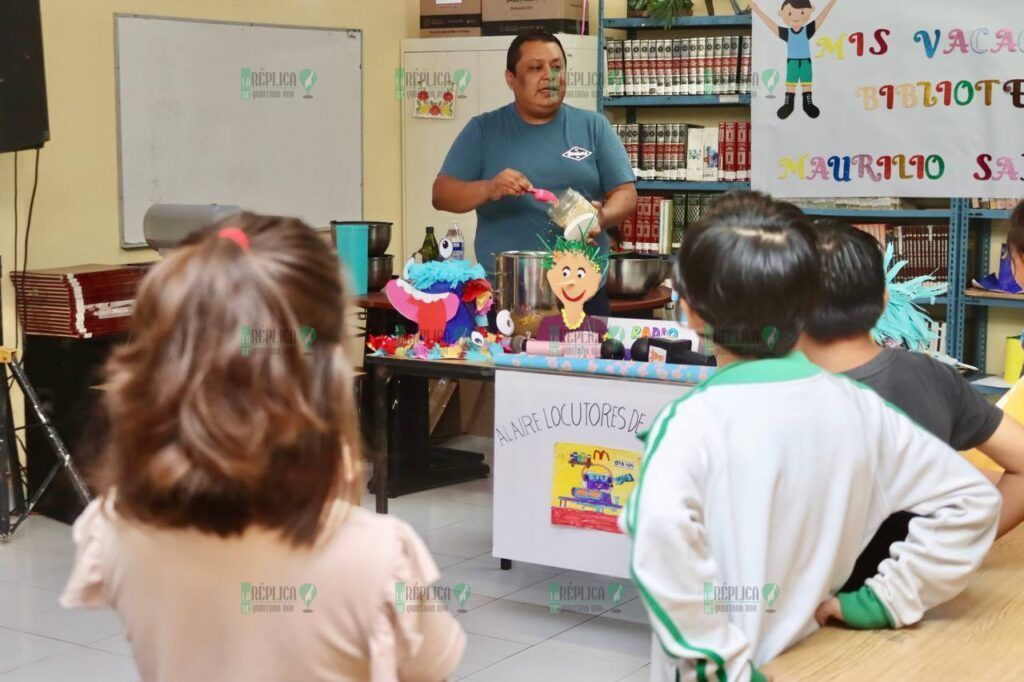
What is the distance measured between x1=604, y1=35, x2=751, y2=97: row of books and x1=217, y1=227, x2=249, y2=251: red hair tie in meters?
4.85

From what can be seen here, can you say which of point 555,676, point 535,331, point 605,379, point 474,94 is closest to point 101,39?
point 474,94

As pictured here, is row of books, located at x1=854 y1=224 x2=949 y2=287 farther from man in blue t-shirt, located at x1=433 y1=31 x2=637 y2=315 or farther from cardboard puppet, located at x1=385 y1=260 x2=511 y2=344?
cardboard puppet, located at x1=385 y1=260 x2=511 y2=344

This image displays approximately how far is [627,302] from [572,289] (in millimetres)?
1074

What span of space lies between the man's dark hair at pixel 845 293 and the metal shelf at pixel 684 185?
4037 mm

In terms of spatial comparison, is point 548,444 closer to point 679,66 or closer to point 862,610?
point 862,610

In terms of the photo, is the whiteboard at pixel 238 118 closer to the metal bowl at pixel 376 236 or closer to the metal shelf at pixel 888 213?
the metal bowl at pixel 376 236

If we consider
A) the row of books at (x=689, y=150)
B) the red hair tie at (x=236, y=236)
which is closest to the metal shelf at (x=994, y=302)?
the row of books at (x=689, y=150)

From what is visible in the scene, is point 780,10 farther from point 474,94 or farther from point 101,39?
point 101,39

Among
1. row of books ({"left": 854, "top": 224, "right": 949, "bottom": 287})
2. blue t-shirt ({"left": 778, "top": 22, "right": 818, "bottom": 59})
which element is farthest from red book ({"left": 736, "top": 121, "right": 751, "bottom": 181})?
row of books ({"left": 854, "top": 224, "right": 949, "bottom": 287})

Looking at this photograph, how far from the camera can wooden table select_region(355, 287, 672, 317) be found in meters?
4.54

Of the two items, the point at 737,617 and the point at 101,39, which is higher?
the point at 101,39

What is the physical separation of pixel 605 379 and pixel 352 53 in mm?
3282

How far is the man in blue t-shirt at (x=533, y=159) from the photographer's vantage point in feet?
14.3

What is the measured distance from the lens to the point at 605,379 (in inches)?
129
